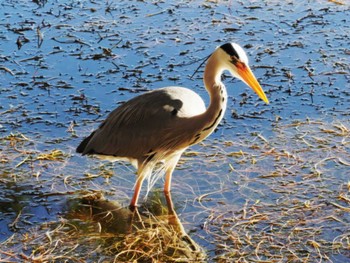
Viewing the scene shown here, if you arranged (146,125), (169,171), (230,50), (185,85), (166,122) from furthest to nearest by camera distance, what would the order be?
(185,85) → (169,171) → (146,125) → (166,122) → (230,50)

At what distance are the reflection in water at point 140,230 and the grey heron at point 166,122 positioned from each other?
0.14 metres

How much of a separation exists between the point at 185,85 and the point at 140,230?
223 centimetres

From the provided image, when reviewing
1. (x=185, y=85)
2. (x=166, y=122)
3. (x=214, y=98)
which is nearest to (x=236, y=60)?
(x=214, y=98)

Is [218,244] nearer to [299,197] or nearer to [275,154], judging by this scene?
[299,197]

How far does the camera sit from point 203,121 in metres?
4.63

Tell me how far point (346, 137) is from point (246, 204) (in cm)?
126

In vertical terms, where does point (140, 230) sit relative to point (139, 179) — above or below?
below

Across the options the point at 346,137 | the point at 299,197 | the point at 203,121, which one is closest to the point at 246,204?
the point at 299,197

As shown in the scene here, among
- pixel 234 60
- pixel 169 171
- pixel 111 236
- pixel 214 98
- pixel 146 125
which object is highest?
pixel 234 60

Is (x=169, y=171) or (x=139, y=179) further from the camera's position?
(x=169, y=171)

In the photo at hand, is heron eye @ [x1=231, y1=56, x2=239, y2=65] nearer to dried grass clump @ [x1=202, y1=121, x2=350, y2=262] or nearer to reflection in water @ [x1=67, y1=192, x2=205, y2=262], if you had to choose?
dried grass clump @ [x1=202, y1=121, x2=350, y2=262]

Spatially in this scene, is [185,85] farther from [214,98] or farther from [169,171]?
[214,98]

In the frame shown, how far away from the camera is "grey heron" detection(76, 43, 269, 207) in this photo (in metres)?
4.62

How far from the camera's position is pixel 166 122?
4.75 m
